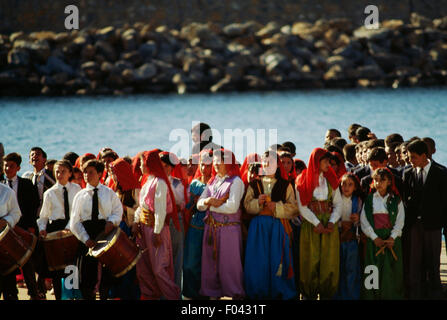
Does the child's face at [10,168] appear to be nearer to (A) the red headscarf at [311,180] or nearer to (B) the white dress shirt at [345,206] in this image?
(A) the red headscarf at [311,180]

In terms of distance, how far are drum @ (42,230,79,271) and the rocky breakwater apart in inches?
1626

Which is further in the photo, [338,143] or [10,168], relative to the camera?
[338,143]

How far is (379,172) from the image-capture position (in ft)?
22.1

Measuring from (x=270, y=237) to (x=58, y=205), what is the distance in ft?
6.73

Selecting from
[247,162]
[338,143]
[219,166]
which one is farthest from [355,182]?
[338,143]

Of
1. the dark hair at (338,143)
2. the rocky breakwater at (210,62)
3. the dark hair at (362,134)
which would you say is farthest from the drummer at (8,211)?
the rocky breakwater at (210,62)

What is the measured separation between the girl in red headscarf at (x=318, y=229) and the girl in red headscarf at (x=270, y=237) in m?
0.13

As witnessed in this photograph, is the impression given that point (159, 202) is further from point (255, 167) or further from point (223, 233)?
point (255, 167)

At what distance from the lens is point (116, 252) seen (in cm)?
634

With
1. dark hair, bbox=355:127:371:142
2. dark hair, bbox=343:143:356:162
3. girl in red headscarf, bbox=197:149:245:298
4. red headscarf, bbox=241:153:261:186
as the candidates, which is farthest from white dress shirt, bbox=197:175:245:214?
dark hair, bbox=355:127:371:142

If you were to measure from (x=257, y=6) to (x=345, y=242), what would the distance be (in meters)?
74.3

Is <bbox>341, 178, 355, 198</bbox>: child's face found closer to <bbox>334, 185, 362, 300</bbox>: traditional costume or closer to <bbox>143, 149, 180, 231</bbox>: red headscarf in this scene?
<bbox>334, 185, 362, 300</bbox>: traditional costume

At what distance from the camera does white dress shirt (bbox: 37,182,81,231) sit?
6.79 meters
